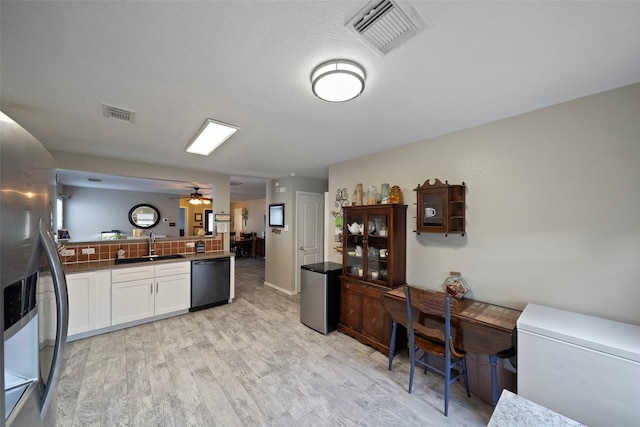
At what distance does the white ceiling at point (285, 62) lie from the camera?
1084mm

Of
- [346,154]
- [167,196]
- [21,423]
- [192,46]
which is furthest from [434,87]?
[167,196]

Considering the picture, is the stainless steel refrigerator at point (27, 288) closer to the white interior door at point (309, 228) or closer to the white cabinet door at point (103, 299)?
the white cabinet door at point (103, 299)

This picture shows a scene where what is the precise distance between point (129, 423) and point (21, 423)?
1437mm

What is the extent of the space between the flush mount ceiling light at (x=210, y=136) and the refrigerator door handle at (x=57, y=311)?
1.59m

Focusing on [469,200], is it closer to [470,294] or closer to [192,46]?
[470,294]

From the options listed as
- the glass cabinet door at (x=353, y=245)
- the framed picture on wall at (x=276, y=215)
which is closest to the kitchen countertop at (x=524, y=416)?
the glass cabinet door at (x=353, y=245)

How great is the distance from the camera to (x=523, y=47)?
51.0 inches

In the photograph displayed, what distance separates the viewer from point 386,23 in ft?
3.73

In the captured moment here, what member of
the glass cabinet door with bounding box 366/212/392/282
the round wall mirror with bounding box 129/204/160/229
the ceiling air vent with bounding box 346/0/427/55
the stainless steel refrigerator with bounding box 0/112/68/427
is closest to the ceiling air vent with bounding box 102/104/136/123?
the stainless steel refrigerator with bounding box 0/112/68/427

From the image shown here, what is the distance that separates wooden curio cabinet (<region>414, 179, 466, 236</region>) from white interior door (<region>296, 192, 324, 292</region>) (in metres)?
2.71

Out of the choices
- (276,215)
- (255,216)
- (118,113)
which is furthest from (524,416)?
(255,216)

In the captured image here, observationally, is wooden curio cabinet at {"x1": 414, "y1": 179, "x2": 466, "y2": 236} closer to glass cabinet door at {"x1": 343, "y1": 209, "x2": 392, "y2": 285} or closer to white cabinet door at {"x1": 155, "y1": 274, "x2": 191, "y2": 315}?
glass cabinet door at {"x1": 343, "y1": 209, "x2": 392, "y2": 285}

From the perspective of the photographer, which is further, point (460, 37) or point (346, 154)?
point (346, 154)

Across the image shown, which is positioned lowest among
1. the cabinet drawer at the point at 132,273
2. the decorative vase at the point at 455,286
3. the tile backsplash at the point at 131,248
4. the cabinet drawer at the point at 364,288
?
the cabinet drawer at the point at 364,288
